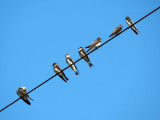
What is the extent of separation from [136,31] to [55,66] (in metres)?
4.37

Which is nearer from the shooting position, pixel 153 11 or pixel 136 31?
pixel 153 11

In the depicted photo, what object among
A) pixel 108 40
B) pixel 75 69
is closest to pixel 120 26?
pixel 75 69

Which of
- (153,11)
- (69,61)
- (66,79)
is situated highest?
(69,61)

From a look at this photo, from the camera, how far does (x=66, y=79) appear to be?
10242 mm

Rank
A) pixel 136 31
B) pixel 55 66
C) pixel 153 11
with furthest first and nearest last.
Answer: pixel 136 31 < pixel 55 66 < pixel 153 11

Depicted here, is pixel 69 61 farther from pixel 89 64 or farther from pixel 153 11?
pixel 153 11

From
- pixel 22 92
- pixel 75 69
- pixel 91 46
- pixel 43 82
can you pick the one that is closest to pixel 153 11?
pixel 43 82

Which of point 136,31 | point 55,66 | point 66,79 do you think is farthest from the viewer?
point 136,31

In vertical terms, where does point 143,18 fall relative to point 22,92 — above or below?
below

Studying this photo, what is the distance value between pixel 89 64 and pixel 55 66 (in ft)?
4.64

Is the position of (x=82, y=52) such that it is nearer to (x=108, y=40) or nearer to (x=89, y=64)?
(x=89, y=64)

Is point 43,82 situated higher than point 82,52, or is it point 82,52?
point 82,52

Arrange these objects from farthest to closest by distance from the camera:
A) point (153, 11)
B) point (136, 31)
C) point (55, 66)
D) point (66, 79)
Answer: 1. point (136, 31)
2. point (55, 66)
3. point (66, 79)
4. point (153, 11)

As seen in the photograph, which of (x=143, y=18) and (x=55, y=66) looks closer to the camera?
(x=143, y=18)
